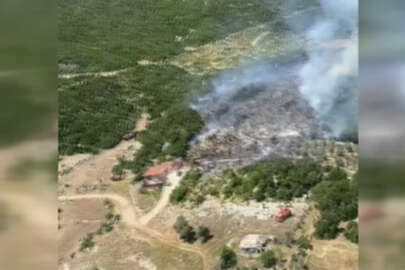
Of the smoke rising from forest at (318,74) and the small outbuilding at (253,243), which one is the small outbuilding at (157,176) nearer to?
the smoke rising from forest at (318,74)

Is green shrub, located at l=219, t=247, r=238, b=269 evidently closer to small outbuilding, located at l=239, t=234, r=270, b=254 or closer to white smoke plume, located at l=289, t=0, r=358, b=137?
small outbuilding, located at l=239, t=234, r=270, b=254

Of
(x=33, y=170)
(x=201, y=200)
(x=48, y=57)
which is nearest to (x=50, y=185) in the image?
(x=33, y=170)

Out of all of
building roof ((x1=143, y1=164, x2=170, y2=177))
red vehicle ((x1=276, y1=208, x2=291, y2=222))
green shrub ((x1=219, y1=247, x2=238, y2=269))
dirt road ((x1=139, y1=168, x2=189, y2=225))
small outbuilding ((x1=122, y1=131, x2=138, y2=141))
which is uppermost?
small outbuilding ((x1=122, y1=131, x2=138, y2=141))

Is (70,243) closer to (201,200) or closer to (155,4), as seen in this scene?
(201,200)

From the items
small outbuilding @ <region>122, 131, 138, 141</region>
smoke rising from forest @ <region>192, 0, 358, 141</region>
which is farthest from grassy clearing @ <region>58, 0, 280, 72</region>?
small outbuilding @ <region>122, 131, 138, 141</region>

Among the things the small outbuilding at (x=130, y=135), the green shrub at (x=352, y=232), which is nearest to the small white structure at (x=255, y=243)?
the green shrub at (x=352, y=232)

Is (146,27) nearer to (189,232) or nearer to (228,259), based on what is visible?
(189,232)
